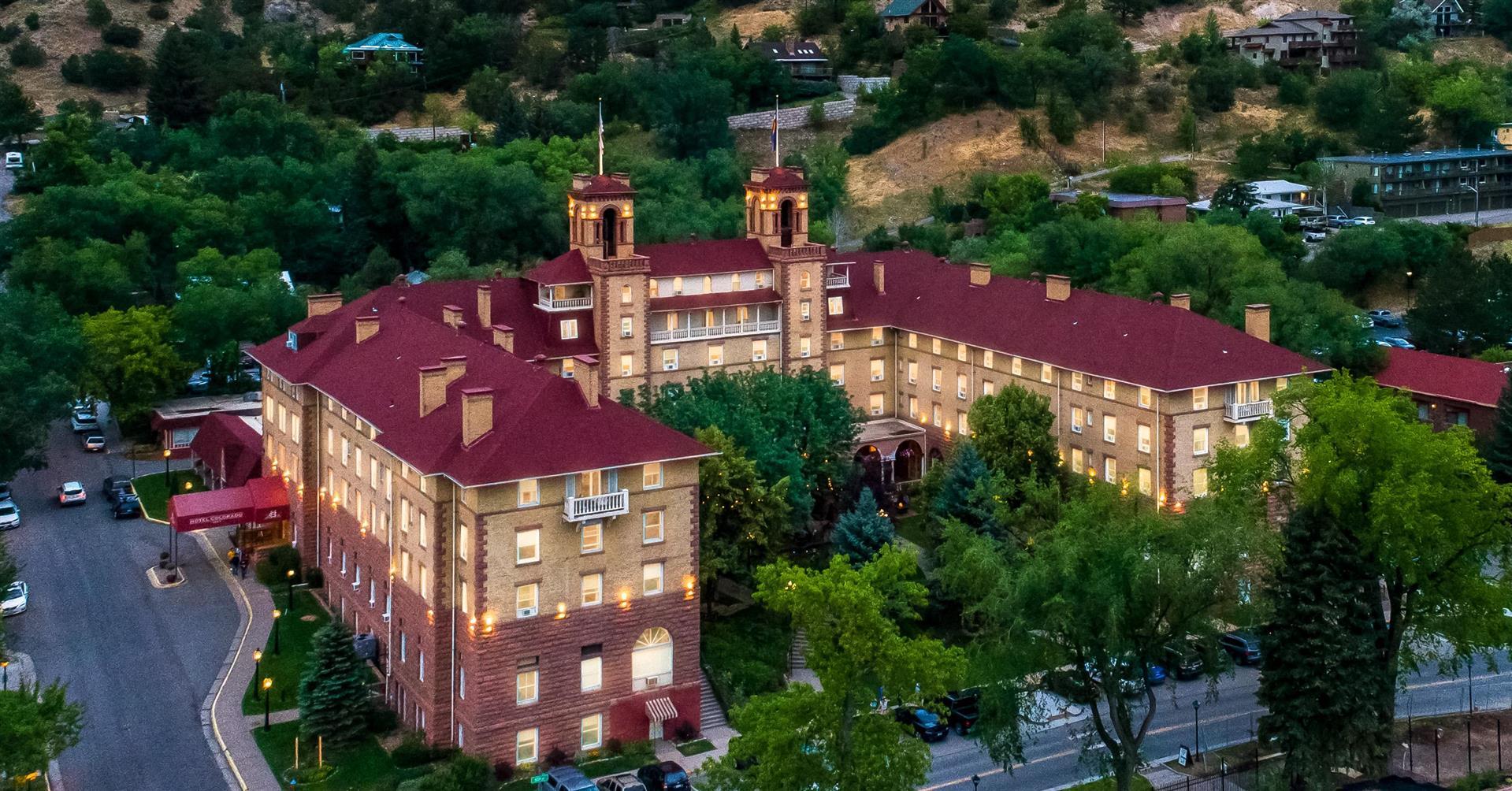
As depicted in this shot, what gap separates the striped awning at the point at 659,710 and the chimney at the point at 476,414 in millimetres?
10579

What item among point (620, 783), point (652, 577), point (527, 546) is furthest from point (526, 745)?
point (652, 577)

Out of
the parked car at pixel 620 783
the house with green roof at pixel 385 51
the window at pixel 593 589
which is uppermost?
the house with green roof at pixel 385 51

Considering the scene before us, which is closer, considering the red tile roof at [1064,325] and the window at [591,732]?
the window at [591,732]

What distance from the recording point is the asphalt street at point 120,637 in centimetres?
5219

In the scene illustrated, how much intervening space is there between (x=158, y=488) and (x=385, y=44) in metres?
89.4

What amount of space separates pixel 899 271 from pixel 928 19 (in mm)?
81893

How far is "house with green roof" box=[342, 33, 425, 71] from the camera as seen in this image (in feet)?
520

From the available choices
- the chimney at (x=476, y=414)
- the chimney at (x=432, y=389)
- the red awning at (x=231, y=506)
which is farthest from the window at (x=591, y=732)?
the red awning at (x=231, y=506)

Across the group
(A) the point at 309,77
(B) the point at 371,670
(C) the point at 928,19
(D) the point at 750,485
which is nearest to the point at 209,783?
(B) the point at 371,670

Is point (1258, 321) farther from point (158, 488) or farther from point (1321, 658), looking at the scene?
point (158, 488)

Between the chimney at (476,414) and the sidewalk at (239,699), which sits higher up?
the chimney at (476,414)

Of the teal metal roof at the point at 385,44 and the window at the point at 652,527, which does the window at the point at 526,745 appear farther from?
the teal metal roof at the point at 385,44

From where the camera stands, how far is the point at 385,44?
16075 centimetres

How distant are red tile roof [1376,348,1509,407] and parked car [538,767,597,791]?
50.4 meters
